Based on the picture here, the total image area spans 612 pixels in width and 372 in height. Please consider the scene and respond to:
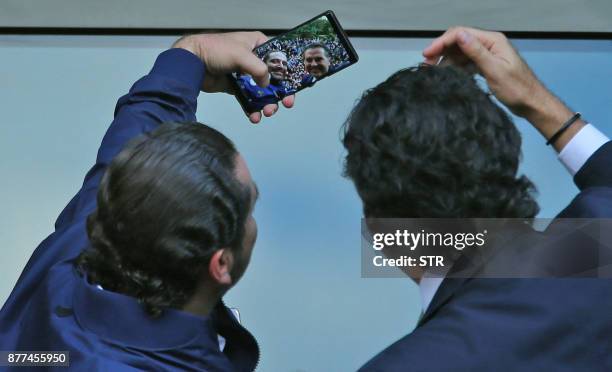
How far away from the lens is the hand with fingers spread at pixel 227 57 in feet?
2.94

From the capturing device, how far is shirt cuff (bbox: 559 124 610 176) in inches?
28.6

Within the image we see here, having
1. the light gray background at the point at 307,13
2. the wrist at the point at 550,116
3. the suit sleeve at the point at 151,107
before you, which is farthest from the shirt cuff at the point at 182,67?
the light gray background at the point at 307,13

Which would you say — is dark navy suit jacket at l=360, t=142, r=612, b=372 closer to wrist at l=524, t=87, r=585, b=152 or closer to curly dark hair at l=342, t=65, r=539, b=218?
curly dark hair at l=342, t=65, r=539, b=218

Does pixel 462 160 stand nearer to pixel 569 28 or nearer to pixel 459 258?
pixel 459 258

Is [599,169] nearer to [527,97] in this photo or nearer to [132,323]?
[527,97]

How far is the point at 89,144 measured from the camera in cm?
161

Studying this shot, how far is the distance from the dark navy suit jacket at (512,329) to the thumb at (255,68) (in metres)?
0.36

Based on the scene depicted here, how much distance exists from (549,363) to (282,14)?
A: 3.64ft

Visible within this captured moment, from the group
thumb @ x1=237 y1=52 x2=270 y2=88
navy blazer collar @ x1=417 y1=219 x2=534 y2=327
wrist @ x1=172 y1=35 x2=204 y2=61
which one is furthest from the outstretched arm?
wrist @ x1=172 y1=35 x2=204 y2=61

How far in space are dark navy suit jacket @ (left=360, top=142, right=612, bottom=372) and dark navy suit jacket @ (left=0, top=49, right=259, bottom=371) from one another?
0.17 m

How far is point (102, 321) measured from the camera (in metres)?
0.67

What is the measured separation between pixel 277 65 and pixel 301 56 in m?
0.04

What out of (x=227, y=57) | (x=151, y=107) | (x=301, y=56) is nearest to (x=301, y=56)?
(x=301, y=56)

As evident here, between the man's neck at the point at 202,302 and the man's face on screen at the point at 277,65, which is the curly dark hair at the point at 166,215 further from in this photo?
the man's face on screen at the point at 277,65
